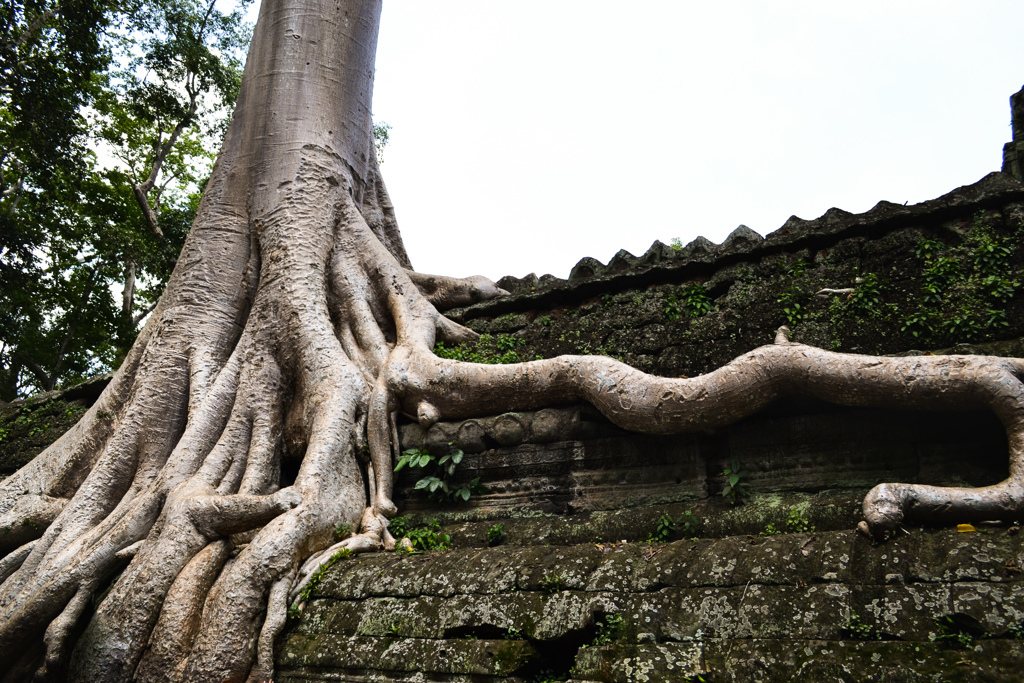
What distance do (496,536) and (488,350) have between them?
1582 millimetres

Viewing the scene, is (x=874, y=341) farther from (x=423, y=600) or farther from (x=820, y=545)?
(x=423, y=600)

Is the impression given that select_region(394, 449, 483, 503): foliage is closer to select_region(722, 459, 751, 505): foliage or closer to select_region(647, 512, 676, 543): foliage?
select_region(647, 512, 676, 543): foliage

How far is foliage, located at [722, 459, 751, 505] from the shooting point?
3.15 meters

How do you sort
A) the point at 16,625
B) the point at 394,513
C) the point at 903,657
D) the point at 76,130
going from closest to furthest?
the point at 903,657 → the point at 16,625 → the point at 394,513 → the point at 76,130

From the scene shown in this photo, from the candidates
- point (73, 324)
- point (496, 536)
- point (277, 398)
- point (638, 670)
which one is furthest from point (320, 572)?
point (73, 324)

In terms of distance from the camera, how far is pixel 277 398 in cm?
437

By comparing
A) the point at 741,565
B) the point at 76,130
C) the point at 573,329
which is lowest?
the point at 741,565

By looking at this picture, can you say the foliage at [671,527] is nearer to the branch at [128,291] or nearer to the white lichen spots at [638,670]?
the white lichen spots at [638,670]

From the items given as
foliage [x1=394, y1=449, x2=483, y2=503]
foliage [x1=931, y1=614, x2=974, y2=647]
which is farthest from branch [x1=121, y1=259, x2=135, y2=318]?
foliage [x1=931, y1=614, x2=974, y2=647]

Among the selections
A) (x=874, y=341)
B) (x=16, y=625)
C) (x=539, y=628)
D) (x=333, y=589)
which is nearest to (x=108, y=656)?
(x=16, y=625)

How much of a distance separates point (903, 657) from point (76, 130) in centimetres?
869

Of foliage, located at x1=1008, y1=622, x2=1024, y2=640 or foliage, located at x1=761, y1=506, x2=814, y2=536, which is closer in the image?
foliage, located at x1=1008, y1=622, x2=1024, y2=640

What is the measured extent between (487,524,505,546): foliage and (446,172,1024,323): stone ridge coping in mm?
1772

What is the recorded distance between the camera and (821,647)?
204cm
